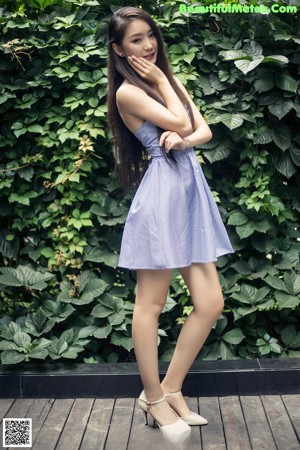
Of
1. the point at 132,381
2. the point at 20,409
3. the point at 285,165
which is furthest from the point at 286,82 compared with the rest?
the point at 20,409

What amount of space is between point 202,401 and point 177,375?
42 centimetres

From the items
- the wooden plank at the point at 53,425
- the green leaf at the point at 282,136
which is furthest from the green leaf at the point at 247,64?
the wooden plank at the point at 53,425

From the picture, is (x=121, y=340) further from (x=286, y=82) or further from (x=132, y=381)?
(x=286, y=82)

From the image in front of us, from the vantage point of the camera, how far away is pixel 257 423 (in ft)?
10.3

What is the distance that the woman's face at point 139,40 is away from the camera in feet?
9.55

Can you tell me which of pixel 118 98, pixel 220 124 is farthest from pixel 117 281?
pixel 118 98

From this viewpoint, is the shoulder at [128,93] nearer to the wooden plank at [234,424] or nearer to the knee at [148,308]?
the knee at [148,308]

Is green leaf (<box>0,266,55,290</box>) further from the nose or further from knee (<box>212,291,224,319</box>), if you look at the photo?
the nose

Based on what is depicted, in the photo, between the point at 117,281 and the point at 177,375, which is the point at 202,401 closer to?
the point at 177,375

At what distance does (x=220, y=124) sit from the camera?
3842 mm

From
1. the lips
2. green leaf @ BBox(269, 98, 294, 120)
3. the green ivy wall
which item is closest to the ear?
the lips

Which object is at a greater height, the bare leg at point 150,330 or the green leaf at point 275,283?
the bare leg at point 150,330

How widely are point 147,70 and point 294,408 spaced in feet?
5.29

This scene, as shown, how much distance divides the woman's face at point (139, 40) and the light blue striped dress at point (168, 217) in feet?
0.95
